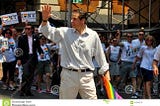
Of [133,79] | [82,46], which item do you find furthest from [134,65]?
[82,46]

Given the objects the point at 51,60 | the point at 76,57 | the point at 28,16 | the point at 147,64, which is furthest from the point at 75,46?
the point at 28,16

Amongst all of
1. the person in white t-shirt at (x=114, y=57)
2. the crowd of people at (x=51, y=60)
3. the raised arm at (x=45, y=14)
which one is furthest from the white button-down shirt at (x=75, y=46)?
the person in white t-shirt at (x=114, y=57)

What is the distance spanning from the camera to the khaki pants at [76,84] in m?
7.19

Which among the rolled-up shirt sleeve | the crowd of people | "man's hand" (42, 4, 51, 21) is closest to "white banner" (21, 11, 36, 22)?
the crowd of people

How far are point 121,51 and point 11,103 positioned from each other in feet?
27.2

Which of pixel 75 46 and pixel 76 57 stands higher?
pixel 75 46

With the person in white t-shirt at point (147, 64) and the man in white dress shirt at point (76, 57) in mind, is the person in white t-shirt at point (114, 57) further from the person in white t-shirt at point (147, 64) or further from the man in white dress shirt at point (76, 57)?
the man in white dress shirt at point (76, 57)

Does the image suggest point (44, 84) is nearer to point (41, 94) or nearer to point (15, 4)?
point (41, 94)

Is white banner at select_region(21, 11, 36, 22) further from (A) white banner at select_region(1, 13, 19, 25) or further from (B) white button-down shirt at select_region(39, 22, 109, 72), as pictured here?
(B) white button-down shirt at select_region(39, 22, 109, 72)

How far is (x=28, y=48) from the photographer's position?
12.8 m

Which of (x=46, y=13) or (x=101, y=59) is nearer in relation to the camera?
(x=46, y=13)

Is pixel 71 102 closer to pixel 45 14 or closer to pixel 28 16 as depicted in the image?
pixel 45 14

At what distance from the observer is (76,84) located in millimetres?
7191

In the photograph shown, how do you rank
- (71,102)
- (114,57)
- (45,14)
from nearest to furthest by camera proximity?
(71,102)
(45,14)
(114,57)
